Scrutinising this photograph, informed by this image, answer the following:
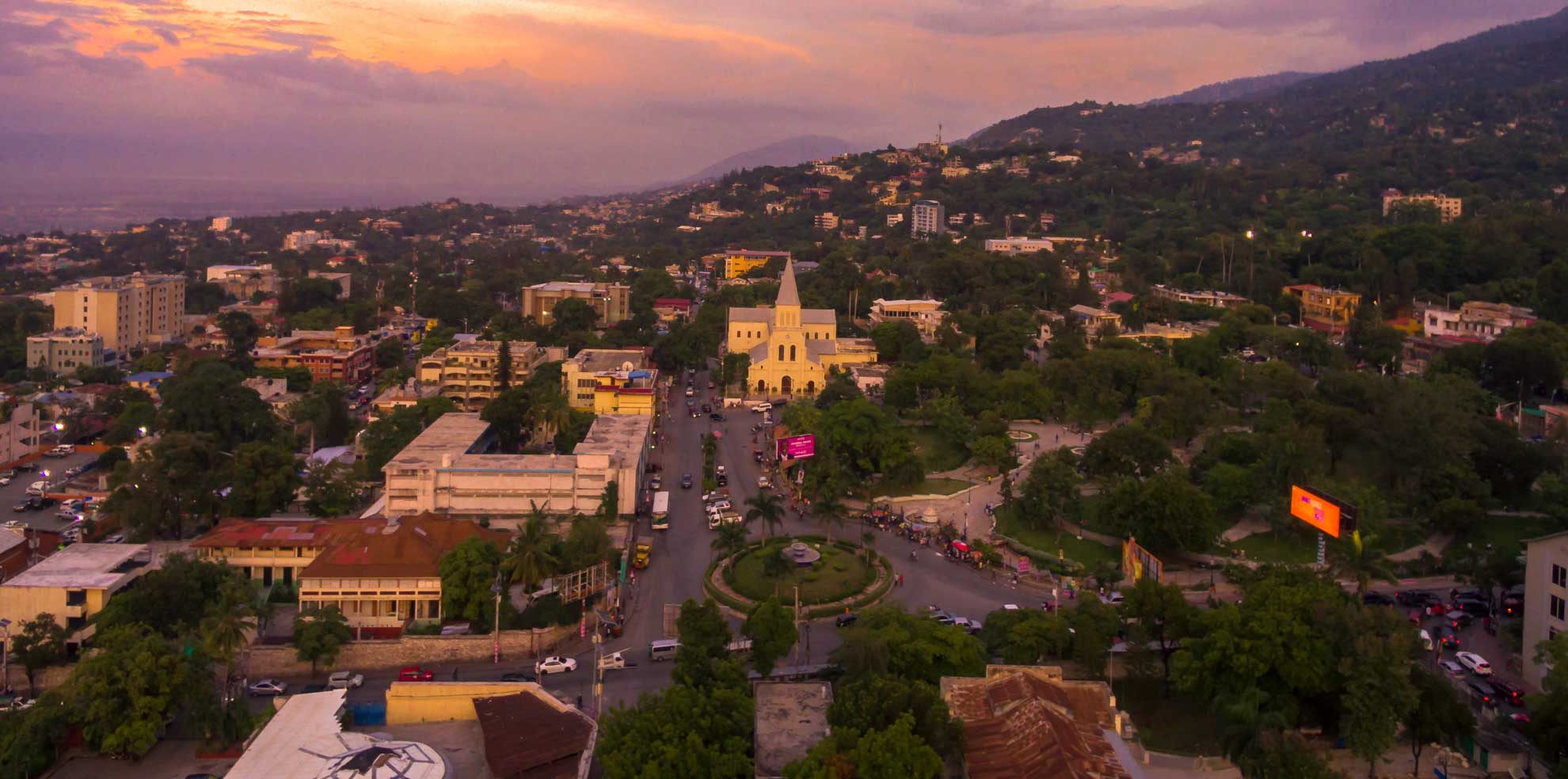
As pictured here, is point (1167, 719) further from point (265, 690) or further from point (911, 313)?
point (911, 313)

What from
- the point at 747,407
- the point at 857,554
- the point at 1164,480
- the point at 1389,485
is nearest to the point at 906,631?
the point at 857,554

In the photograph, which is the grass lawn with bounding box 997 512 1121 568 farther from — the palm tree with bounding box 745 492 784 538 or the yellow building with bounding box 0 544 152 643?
the yellow building with bounding box 0 544 152 643

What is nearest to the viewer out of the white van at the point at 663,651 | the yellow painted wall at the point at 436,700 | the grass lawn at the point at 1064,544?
the yellow painted wall at the point at 436,700

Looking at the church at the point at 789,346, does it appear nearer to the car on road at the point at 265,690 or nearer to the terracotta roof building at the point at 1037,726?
the car on road at the point at 265,690

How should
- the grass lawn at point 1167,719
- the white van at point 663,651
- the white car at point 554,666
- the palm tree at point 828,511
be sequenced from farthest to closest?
the palm tree at point 828,511
the white van at point 663,651
the white car at point 554,666
the grass lawn at point 1167,719

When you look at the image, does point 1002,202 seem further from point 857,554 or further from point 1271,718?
point 1271,718

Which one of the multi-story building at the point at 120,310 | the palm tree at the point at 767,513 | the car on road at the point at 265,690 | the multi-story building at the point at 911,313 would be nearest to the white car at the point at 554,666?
the car on road at the point at 265,690
